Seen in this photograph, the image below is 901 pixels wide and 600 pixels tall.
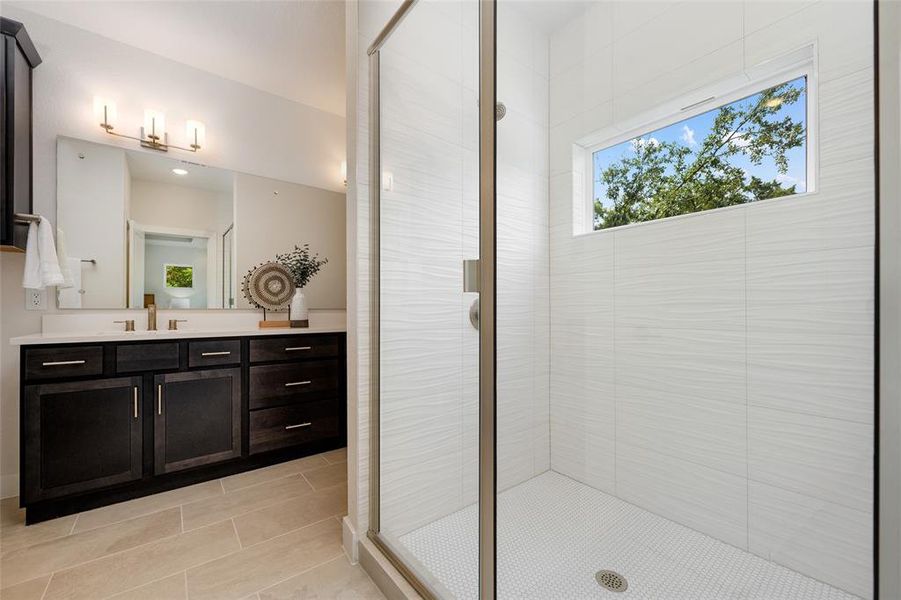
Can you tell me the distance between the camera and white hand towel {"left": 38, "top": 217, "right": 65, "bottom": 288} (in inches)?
77.5

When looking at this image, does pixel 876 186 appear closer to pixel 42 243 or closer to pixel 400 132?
pixel 400 132

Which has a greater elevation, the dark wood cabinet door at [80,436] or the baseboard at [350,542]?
the dark wood cabinet door at [80,436]

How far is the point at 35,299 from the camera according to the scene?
7.04 ft

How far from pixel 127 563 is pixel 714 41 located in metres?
2.94

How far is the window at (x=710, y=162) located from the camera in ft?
4.16

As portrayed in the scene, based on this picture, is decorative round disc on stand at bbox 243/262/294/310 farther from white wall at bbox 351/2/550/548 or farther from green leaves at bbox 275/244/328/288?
white wall at bbox 351/2/550/548

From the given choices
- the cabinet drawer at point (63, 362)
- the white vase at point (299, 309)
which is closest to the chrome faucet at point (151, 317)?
the cabinet drawer at point (63, 362)

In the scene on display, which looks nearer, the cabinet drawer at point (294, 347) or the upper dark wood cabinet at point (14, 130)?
the upper dark wood cabinet at point (14, 130)

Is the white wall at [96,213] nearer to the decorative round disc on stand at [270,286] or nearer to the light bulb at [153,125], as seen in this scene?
the light bulb at [153,125]

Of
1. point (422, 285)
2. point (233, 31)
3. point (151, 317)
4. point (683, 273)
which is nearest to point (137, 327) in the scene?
point (151, 317)

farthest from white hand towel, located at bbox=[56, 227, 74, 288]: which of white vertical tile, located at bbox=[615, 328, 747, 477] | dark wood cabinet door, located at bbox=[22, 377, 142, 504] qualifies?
white vertical tile, located at bbox=[615, 328, 747, 477]

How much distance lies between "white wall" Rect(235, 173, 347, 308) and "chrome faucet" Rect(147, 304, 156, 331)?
0.49 m

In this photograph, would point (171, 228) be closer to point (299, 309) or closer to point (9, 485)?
point (299, 309)

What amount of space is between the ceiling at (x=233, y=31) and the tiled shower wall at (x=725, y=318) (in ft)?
5.09
